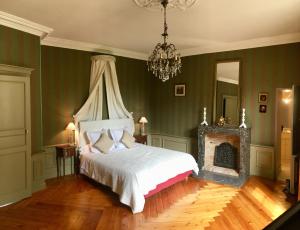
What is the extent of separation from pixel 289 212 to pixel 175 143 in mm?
5699

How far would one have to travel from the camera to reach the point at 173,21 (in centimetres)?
384

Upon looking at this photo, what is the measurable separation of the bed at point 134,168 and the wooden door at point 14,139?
120 centimetres

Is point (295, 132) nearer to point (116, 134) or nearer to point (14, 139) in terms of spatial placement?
point (116, 134)

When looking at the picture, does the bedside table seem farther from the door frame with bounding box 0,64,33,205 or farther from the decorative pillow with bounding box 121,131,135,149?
the door frame with bounding box 0,64,33,205

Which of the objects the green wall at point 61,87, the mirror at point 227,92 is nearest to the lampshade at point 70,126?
the green wall at point 61,87

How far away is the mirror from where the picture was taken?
5.30 metres

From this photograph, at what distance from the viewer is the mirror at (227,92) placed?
530cm

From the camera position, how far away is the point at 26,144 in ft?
12.6

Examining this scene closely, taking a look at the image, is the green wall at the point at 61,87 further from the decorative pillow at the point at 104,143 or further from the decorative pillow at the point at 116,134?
the decorative pillow at the point at 104,143

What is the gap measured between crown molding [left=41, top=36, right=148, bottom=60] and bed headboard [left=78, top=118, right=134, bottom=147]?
1769 millimetres

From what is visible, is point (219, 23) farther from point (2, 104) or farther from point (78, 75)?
point (2, 104)

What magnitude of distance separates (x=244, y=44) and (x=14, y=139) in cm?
506

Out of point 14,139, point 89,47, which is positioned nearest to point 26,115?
point 14,139

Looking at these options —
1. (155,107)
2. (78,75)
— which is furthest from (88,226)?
(155,107)
